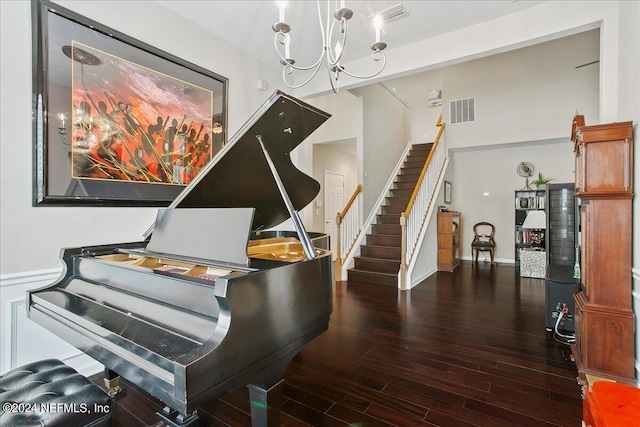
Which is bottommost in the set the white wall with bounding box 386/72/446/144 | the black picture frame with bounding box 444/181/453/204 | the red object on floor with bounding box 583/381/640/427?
the red object on floor with bounding box 583/381/640/427

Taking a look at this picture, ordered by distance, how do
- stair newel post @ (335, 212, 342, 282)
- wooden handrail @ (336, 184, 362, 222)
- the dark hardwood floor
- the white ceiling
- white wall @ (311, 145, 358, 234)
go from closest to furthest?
1. the dark hardwood floor
2. the white ceiling
3. stair newel post @ (335, 212, 342, 282)
4. wooden handrail @ (336, 184, 362, 222)
5. white wall @ (311, 145, 358, 234)

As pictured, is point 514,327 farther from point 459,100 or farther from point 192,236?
point 459,100

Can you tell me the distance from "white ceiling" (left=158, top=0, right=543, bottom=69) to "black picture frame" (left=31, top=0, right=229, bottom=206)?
48cm

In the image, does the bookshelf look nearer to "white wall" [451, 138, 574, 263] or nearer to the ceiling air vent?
"white wall" [451, 138, 574, 263]

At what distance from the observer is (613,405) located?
3.80ft

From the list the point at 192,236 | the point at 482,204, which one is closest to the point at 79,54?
the point at 192,236

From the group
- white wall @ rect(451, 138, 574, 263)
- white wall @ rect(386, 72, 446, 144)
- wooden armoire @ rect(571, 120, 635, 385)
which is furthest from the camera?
white wall @ rect(386, 72, 446, 144)

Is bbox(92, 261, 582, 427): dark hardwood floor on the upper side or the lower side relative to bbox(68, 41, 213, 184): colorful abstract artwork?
lower

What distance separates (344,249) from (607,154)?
150 inches

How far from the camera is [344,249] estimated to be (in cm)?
545

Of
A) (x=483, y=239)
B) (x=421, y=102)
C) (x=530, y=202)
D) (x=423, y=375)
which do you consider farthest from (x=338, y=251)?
(x=421, y=102)

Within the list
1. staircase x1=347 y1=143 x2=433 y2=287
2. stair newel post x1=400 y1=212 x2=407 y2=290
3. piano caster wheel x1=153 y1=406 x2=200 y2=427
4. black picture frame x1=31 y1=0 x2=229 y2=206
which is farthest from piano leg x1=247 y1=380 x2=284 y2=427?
staircase x1=347 y1=143 x2=433 y2=287

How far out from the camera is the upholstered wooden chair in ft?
22.4

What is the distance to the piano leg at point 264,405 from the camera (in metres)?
1.29
